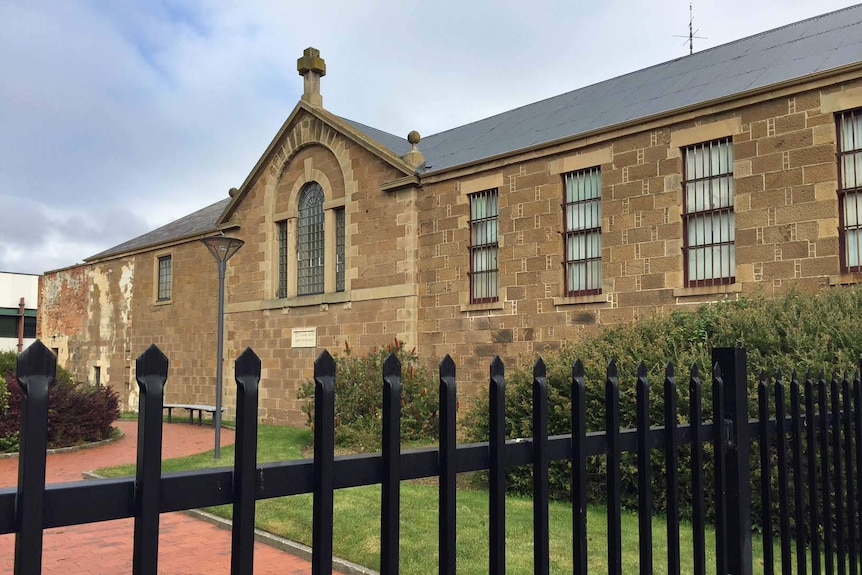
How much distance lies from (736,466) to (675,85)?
12631mm

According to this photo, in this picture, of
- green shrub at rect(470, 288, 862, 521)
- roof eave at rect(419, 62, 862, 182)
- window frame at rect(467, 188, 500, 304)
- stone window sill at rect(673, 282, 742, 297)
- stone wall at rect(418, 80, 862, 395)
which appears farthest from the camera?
window frame at rect(467, 188, 500, 304)

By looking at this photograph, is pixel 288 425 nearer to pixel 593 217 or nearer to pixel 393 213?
pixel 393 213

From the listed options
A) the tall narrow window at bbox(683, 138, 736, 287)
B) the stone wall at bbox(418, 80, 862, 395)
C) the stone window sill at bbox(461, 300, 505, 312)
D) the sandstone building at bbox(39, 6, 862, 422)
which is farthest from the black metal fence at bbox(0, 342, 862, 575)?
the stone window sill at bbox(461, 300, 505, 312)

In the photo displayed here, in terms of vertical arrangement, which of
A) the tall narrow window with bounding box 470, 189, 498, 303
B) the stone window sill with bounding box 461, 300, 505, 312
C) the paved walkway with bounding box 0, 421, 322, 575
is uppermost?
the tall narrow window with bounding box 470, 189, 498, 303

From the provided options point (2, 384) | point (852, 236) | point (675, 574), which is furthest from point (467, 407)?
point (675, 574)

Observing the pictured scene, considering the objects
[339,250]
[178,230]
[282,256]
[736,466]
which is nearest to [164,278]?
[178,230]

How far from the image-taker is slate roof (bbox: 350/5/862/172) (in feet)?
38.4

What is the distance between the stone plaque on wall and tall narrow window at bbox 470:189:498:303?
4.95 m

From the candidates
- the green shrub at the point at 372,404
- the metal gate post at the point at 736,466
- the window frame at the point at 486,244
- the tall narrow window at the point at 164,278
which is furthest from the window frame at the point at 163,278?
the metal gate post at the point at 736,466

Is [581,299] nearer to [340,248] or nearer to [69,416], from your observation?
[340,248]

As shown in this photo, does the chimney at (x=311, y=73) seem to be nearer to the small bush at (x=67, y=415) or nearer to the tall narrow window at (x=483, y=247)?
the tall narrow window at (x=483, y=247)

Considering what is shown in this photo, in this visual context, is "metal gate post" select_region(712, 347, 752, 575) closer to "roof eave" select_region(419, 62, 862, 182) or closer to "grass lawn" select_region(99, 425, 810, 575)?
"grass lawn" select_region(99, 425, 810, 575)

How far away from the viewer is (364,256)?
1675cm

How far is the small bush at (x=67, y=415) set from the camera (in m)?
13.7
